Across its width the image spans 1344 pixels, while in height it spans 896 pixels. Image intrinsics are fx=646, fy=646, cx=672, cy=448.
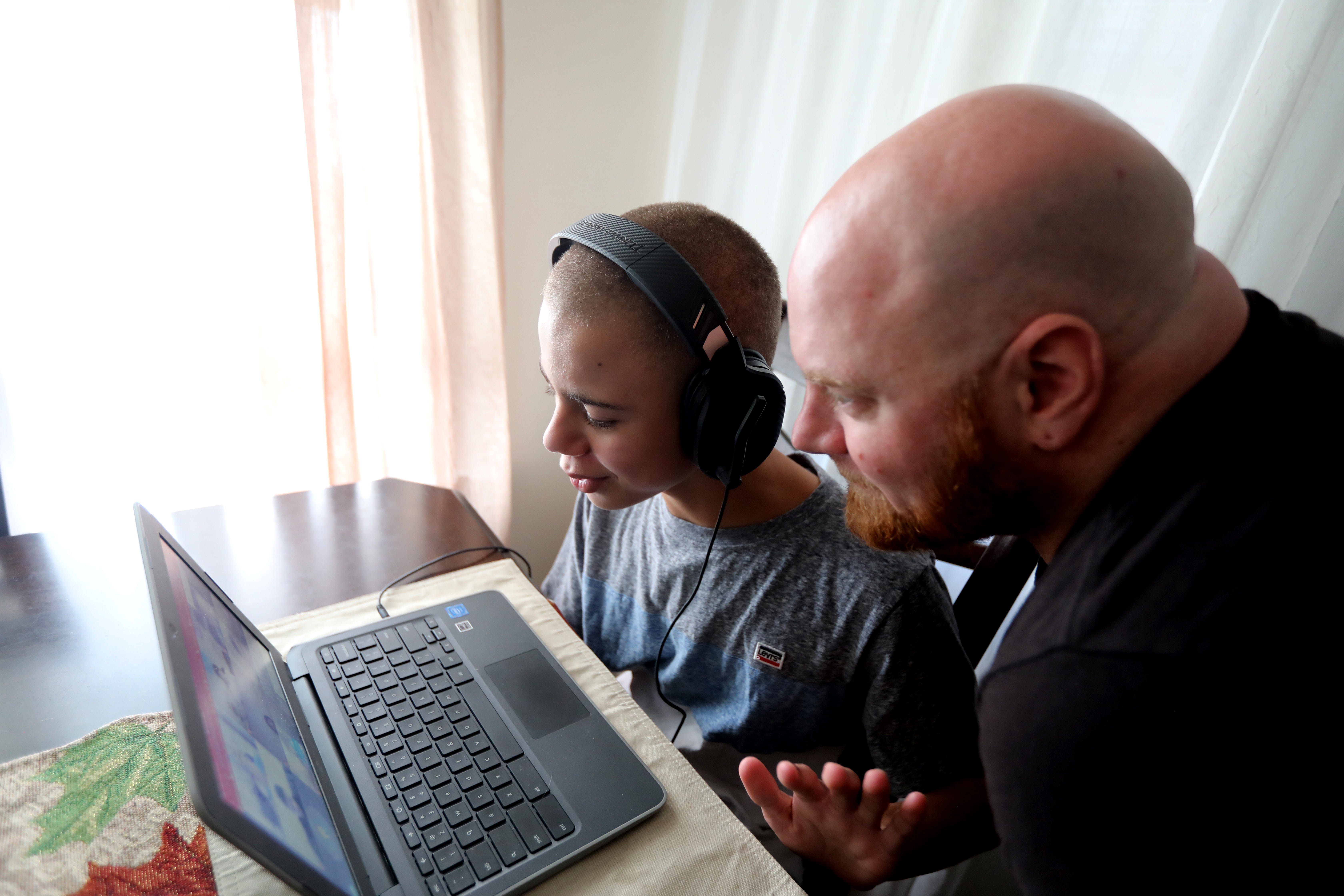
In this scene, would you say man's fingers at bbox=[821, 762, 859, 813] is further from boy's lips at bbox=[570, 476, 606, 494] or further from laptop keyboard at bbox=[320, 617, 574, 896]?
boy's lips at bbox=[570, 476, 606, 494]

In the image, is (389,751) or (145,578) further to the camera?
(145,578)

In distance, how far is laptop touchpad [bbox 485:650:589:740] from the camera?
60cm

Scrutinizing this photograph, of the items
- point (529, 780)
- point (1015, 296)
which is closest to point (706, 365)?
point (1015, 296)

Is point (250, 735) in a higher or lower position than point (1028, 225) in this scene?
lower

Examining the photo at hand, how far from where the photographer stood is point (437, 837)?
1.60ft

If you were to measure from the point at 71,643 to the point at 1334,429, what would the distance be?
3.56 feet

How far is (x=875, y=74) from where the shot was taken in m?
1.19

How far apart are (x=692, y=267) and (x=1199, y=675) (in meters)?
0.52

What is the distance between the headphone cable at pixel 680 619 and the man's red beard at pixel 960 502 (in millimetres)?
219

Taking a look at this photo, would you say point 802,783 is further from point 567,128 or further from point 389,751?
point 567,128

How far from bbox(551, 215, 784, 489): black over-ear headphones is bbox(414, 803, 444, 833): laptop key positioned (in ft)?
1.31

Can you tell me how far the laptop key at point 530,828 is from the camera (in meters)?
0.49

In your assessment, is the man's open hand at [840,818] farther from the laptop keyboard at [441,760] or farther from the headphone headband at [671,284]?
the headphone headband at [671,284]

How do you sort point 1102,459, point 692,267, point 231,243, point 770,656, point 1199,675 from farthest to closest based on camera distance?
point 231,243
point 770,656
point 692,267
point 1102,459
point 1199,675
